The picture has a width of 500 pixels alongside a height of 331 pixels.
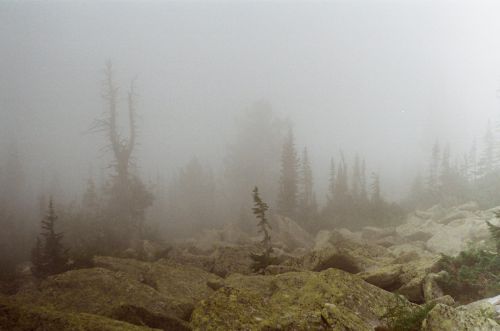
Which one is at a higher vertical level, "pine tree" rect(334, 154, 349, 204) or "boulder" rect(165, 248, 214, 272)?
"pine tree" rect(334, 154, 349, 204)

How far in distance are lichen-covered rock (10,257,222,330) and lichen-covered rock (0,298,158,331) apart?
1.18 meters

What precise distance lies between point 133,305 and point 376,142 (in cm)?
3282

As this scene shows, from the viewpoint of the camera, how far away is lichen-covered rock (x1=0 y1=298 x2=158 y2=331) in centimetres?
429

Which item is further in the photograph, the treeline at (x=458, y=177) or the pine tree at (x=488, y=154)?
the pine tree at (x=488, y=154)

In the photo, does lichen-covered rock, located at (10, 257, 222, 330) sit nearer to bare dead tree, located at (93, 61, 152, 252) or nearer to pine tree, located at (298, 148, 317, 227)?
bare dead tree, located at (93, 61, 152, 252)

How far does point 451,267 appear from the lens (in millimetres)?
8797

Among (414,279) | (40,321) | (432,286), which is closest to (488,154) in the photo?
(414,279)

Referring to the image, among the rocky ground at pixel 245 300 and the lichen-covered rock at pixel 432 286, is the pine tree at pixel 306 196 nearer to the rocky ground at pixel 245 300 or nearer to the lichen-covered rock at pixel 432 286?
the rocky ground at pixel 245 300

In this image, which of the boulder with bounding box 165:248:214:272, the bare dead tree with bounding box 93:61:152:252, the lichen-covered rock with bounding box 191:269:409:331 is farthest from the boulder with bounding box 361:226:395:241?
the lichen-covered rock with bounding box 191:269:409:331

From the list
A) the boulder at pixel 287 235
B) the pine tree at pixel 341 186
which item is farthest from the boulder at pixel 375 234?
the pine tree at pixel 341 186

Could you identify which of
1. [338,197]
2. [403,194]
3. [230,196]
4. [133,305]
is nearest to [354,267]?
[133,305]

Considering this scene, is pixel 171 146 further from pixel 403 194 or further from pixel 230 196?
pixel 403 194

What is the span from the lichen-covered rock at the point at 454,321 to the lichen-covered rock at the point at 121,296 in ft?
15.6

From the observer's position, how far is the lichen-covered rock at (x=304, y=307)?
4.75 meters
